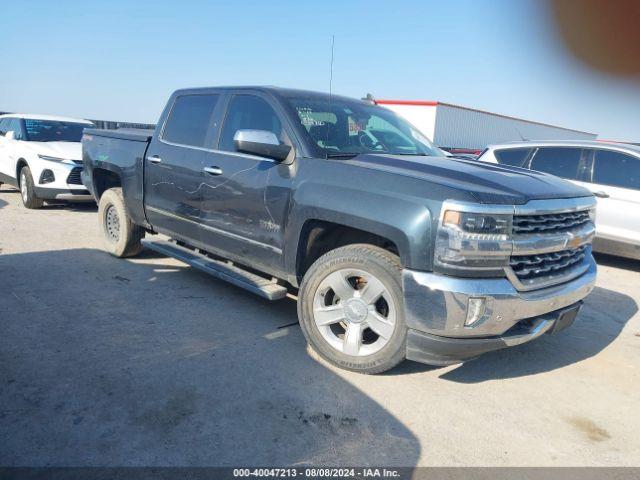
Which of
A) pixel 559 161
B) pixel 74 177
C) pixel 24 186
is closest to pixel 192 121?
pixel 74 177

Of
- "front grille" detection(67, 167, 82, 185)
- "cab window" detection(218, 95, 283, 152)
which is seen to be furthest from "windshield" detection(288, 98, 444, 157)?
"front grille" detection(67, 167, 82, 185)

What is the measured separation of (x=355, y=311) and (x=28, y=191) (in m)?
7.84

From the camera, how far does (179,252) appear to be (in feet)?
16.3

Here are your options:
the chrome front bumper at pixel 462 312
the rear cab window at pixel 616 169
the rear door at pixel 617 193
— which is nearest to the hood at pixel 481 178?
the chrome front bumper at pixel 462 312

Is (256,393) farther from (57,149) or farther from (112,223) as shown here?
(57,149)

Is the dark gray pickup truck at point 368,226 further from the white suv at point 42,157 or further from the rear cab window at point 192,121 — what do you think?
the white suv at point 42,157

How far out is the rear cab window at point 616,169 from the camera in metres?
6.95

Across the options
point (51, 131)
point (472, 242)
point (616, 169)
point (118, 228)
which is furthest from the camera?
point (51, 131)

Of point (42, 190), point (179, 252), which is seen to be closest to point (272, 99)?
point (179, 252)

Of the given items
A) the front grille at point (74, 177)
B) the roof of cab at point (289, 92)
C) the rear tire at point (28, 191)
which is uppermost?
the roof of cab at point (289, 92)

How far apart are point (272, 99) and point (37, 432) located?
9.37 feet

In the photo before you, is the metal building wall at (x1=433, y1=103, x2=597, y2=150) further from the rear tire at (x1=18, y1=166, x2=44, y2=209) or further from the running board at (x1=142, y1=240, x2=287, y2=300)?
the running board at (x1=142, y1=240, x2=287, y2=300)

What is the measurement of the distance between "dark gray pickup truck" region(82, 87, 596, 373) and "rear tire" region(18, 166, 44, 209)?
16.3 ft

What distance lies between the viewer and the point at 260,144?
366 cm
